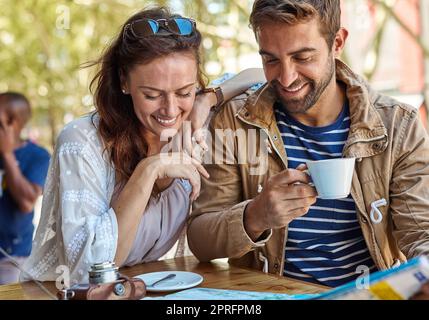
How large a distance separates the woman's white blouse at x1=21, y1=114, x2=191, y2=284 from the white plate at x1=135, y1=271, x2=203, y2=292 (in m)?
0.13

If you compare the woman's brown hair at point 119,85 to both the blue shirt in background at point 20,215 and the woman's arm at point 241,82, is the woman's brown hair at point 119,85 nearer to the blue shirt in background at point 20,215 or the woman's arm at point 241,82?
the woman's arm at point 241,82

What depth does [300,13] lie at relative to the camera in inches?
65.2

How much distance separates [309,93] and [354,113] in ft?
0.59

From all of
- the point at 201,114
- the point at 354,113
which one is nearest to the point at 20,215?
the point at 201,114

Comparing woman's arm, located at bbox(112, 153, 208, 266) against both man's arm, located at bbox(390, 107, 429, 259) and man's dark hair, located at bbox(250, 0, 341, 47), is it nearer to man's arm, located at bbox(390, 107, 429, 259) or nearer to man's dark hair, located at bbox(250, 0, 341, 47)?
man's dark hair, located at bbox(250, 0, 341, 47)

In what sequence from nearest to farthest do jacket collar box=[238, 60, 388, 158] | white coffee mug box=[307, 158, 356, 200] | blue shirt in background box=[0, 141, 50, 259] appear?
white coffee mug box=[307, 158, 356, 200] < jacket collar box=[238, 60, 388, 158] < blue shirt in background box=[0, 141, 50, 259]

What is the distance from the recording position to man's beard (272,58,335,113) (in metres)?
1.73

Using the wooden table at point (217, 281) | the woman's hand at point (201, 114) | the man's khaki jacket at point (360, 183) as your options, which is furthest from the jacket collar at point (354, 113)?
the wooden table at point (217, 281)

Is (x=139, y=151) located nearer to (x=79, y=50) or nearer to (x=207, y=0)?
(x=207, y=0)


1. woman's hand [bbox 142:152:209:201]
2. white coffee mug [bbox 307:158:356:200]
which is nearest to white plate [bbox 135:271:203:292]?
woman's hand [bbox 142:152:209:201]

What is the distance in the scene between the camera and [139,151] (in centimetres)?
174

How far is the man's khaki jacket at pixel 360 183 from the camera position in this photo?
1.63 meters

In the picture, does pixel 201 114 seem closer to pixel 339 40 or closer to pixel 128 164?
pixel 128 164
